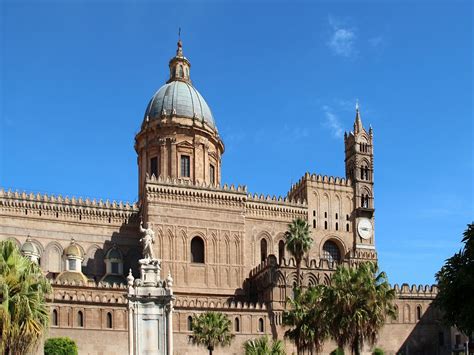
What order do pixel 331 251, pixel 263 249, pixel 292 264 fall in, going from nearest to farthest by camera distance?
pixel 292 264 → pixel 263 249 → pixel 331 251

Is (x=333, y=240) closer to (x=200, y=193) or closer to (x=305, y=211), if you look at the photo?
(x=305, y=211)

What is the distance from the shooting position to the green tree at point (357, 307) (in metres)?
38.3

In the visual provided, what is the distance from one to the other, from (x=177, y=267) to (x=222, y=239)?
15.3ft

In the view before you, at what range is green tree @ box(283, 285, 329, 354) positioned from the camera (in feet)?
136

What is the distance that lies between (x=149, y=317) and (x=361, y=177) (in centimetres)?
4263

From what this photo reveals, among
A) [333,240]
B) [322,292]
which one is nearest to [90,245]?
[333,240]

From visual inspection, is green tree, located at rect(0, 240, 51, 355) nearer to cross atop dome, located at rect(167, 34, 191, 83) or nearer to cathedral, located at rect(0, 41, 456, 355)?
cathedral, located at rect(0, 41, 456, 355)

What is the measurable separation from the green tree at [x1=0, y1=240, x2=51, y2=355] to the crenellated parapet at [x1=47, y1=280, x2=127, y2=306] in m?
25.8

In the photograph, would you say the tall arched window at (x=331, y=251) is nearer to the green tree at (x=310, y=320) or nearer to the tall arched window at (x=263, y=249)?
the tall arched window at (x=263, y=249)

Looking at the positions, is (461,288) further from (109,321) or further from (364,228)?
(364,228)

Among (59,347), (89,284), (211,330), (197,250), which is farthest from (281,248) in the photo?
(59,347)

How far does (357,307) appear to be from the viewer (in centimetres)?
3869

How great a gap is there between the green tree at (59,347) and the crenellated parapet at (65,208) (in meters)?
14.2

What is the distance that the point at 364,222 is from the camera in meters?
72.7
